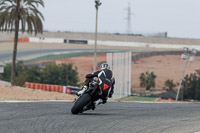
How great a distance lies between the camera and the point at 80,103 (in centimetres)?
1255

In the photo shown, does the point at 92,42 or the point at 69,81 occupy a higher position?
the point at 92,42

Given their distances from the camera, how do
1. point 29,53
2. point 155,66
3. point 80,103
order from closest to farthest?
point 80,103
point 155,66
point 29,53

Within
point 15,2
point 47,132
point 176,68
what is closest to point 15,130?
point 47,132

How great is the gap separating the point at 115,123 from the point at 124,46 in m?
95.3

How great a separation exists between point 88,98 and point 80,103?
328 mm

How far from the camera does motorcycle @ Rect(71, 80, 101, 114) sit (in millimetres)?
12460

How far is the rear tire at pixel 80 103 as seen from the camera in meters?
12.4

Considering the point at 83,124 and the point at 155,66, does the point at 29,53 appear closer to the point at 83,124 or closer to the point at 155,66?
the point at 155,66

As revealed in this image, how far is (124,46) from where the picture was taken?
105562 mm

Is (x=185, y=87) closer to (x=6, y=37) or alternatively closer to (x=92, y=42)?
(x=92, y=42)

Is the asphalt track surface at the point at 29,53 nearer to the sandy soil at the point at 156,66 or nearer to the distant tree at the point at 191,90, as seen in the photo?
the sandy soil at the point at 156,66

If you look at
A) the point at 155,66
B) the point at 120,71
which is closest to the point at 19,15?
the point at 120,71

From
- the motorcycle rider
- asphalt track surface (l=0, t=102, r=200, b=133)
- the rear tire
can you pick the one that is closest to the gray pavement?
the motorcycle rider

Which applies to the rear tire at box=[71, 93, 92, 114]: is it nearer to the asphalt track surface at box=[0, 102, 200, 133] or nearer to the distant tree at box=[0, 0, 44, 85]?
the asphalt track surface at box=[0, 102, 200, 133]
